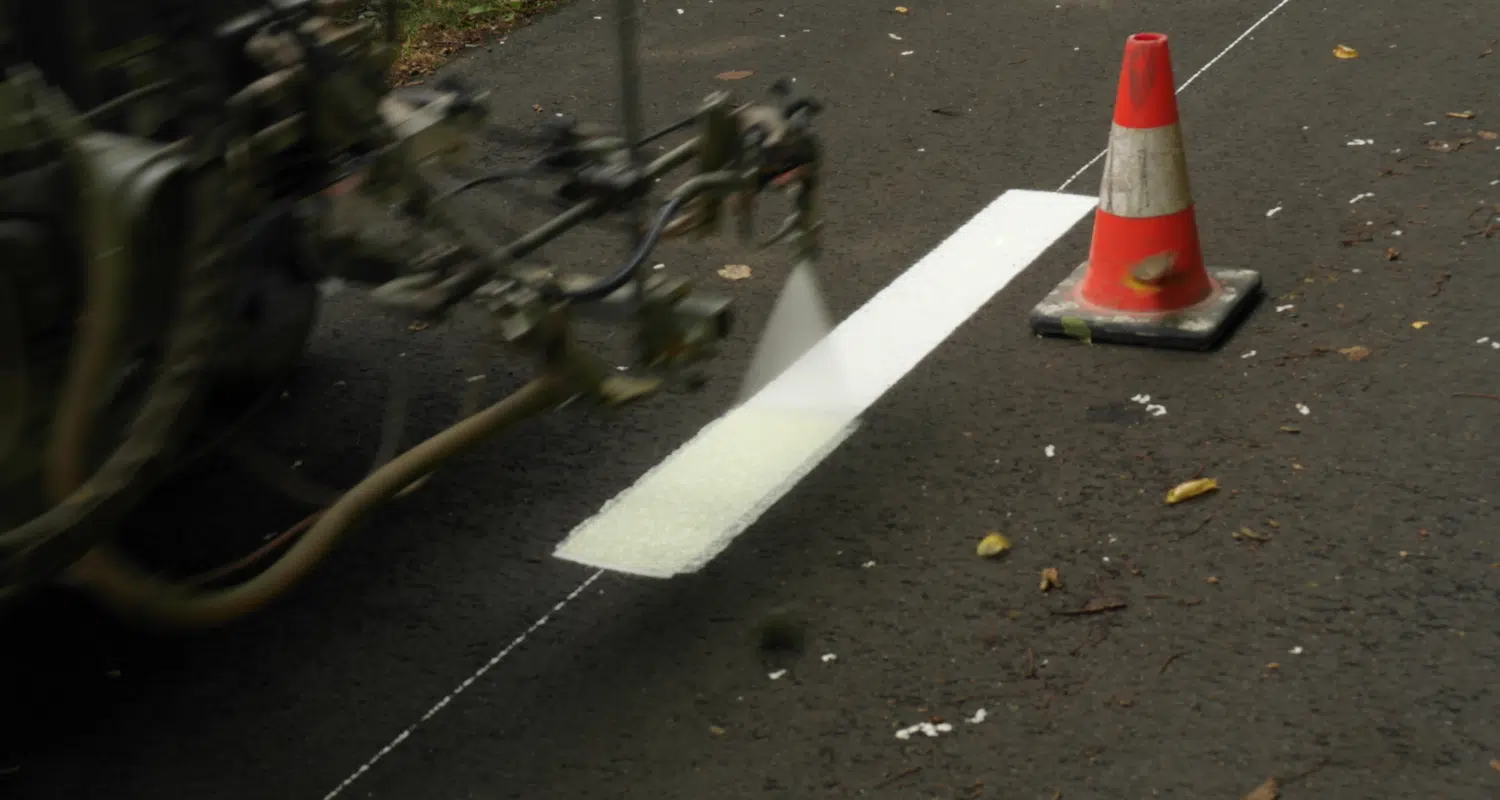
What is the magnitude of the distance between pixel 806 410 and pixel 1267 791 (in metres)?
1.72

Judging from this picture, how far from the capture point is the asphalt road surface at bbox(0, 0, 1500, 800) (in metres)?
3.10

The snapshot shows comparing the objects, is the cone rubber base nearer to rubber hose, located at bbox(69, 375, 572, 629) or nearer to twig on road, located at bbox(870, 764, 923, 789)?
rubber hose, located at bbox(69, 375, 572, 629)

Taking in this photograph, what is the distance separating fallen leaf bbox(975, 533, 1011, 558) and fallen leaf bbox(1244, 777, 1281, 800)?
33.1 inches

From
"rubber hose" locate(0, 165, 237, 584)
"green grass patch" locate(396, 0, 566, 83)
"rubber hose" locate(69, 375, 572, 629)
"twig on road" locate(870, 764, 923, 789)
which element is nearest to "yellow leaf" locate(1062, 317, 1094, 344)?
"rubber hose" locate(69, 375, 572, 629)

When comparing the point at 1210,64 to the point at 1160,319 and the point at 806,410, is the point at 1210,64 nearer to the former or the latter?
the point at 1160,319

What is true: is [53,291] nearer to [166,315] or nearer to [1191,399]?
[166,315]

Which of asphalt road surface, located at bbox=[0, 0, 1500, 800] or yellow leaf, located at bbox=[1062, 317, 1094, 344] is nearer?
asphalt road surface, located at bbox=[0, 0, 1500, 800]

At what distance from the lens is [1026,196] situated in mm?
5527

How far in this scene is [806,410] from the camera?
439cm

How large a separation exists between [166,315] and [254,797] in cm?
83

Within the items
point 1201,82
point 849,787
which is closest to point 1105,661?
point 849,787

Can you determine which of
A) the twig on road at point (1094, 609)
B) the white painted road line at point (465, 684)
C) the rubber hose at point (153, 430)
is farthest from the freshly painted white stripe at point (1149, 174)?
the rubber hose at point (153, 430)

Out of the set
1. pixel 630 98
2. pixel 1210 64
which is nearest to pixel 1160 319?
pixel 630 98

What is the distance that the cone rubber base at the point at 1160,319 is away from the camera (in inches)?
175
